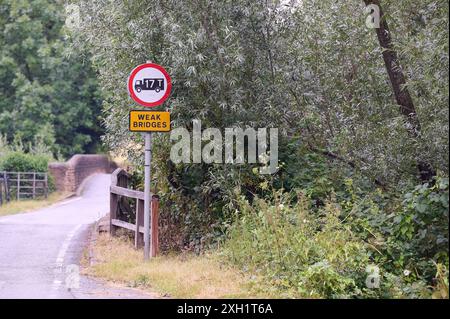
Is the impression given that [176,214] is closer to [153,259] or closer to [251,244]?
[153,259]

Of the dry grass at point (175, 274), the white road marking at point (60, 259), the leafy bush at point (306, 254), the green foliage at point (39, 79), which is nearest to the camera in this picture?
the leafy bush at point (306, 254)

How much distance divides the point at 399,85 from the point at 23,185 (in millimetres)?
21839

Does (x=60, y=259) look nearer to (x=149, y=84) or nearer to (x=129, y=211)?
(x=129, y=211)

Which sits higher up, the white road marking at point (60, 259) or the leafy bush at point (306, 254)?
the leafy bush at point (306, 254)

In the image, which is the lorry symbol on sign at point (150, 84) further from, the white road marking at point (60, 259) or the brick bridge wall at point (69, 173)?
the brick bridge wall at point (69, 173)

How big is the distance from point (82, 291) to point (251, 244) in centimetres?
248

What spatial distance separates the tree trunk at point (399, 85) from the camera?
11242 millimetres

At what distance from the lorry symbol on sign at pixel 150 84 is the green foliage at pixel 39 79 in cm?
2440

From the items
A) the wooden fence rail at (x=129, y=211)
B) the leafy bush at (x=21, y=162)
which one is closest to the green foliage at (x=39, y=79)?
the leafy bush at (x=21, y=162)

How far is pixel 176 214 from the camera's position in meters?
13.3

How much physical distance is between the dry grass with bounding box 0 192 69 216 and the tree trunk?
1550 cm

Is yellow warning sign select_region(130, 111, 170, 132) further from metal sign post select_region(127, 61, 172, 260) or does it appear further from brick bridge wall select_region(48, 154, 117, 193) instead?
brick bridge wall select_region(48, 154, 117, 193)

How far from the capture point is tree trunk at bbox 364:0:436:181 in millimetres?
11242

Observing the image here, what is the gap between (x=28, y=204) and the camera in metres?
27.5
